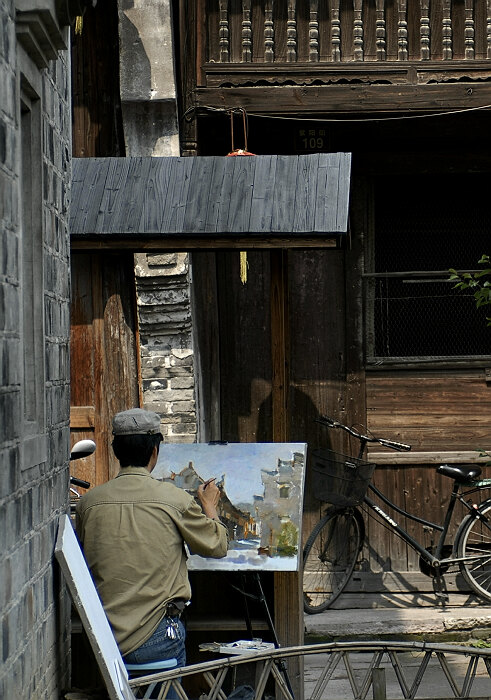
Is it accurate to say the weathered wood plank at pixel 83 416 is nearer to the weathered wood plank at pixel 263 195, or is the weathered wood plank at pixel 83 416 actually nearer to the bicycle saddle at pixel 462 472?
the bicycle saddle at pixel 462 472

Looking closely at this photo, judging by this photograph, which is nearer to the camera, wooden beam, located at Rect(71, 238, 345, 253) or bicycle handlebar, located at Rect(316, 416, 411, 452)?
wooden beam, located at Rect(71, 238, 345, 253)

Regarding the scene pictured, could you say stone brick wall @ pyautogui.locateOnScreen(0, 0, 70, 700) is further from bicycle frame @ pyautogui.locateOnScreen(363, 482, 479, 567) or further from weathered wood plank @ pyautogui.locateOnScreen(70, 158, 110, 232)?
bicycle frame @ pyautogui.locateOnScreen(363, 482, 479, 567)

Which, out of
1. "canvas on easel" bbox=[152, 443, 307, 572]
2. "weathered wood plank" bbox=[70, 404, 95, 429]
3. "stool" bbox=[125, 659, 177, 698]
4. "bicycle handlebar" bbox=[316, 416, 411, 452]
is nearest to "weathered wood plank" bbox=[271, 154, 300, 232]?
"canvas on easel" bbox=[152, 443, 307, 572]

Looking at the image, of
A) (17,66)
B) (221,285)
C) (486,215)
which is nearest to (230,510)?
(17,66)

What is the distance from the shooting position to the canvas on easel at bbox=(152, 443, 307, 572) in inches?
253

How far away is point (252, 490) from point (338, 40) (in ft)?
14.0

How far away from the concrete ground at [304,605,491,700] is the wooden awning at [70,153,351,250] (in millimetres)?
3222

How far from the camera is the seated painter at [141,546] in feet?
17.3

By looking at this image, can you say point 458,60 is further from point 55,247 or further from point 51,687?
point 51,687

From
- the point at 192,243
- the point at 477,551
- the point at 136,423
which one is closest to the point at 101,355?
the point at 192,243

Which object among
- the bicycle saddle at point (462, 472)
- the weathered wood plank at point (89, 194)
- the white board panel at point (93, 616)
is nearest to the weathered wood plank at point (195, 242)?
the weathered wood plank at point (89, 194)

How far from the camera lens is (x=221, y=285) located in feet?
34.0

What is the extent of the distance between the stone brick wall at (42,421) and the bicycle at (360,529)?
402 cm

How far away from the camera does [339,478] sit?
30.6 feet
